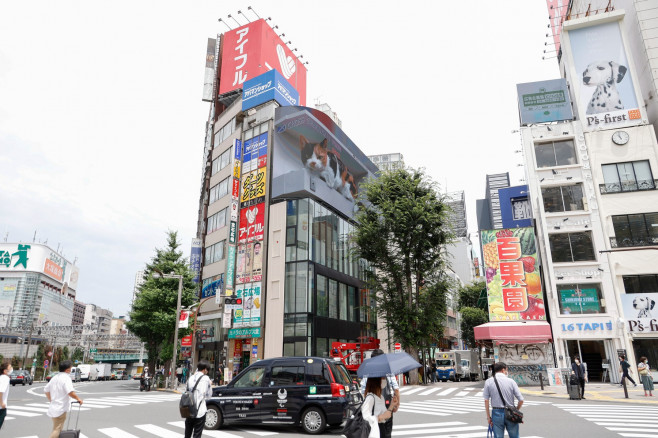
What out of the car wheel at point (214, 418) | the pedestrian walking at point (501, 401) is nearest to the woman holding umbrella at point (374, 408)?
the pedestrian walking at point (501, 401)

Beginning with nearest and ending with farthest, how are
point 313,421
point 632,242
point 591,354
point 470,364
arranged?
point 313,421
point 632,242
point 591,354
point 470,364

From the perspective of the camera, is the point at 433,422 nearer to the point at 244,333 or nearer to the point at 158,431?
the point at 158,431

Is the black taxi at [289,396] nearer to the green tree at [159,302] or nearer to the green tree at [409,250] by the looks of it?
the green tree at [409,250]

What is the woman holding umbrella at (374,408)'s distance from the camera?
5.53 meters

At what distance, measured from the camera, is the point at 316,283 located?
111ft

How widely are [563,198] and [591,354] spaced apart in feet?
33.8

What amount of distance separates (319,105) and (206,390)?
72608 millimetres

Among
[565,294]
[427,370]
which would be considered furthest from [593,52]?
[427,370]

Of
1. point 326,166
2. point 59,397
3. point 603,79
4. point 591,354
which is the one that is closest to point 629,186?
point 603,79

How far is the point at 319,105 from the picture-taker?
76312 mm

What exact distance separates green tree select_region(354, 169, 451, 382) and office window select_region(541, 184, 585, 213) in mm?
7361

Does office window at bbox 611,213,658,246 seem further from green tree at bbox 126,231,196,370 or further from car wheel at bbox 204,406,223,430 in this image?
green tree at bbox 126,231,196,370

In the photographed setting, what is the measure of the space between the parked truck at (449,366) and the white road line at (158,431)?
110ft

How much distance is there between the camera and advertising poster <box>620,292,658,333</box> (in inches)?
973
